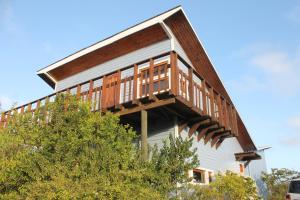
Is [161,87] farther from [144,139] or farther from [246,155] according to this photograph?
[246,155]

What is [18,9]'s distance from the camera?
11367 millimetres

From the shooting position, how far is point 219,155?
14828mm

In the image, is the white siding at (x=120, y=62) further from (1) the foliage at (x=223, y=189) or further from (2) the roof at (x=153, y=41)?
(1) the foliage at (x=223, y=189)

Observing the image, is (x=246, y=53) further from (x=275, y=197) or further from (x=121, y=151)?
(x=275, y=197)

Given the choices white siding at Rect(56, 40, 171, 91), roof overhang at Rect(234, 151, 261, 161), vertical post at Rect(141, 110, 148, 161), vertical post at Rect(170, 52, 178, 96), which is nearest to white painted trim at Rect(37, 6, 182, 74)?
white siding at Rect(56, 40, 171, 91)

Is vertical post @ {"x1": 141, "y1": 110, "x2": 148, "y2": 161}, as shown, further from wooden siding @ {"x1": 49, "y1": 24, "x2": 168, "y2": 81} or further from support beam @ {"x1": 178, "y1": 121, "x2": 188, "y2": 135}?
wooden siding @ {"x1": 49, "y1": 24, "x2": 168, "y2": 81}

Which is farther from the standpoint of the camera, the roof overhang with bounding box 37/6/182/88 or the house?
→ the roof overhang with bounding box 37/6/182/88

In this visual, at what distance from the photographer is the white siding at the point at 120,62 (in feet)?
44.9

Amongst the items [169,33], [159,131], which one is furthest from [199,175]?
[169,33]

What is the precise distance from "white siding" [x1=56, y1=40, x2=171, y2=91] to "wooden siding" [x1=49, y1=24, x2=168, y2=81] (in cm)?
19

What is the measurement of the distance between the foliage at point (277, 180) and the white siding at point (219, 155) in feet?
13.8

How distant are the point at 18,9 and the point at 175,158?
8254mm

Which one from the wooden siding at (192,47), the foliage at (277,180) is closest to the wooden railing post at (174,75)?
the wooden siding at (192,47)

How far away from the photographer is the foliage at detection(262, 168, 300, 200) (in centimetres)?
2044
